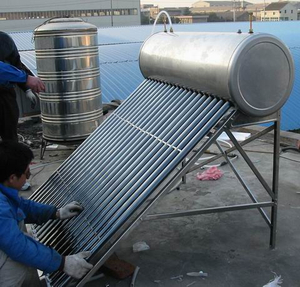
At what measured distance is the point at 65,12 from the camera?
70625 millimetres

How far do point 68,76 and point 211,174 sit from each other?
9.47 ft

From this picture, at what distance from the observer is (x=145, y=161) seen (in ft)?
12.4

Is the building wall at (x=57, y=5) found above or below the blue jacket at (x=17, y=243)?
above

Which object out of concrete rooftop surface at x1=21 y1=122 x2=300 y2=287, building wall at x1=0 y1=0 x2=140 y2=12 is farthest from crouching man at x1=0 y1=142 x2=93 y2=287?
building wall at x1=0 y1=0 x2=140 y2=12

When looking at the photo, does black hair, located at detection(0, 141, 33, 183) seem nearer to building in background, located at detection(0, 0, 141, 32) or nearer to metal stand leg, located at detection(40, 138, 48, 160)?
metal stand leg, located at detection(40, 138, 48, 160)

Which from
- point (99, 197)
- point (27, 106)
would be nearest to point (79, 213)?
point (99, 197)

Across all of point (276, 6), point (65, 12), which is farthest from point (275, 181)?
point (276, 6)

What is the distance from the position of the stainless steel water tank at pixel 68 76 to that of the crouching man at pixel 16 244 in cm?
423

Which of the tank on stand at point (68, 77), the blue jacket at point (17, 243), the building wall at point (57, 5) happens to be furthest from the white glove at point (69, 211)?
the building wall at point (57, 5)

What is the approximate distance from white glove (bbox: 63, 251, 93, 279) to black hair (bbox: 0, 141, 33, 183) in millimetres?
734

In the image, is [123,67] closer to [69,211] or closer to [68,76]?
[68,76]

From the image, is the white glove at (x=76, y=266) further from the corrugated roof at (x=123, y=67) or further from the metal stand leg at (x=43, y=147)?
the corrugated roof at (x=123, y=67)

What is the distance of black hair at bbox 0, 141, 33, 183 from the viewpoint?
3.20 meters

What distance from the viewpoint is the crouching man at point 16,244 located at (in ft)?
10.1
